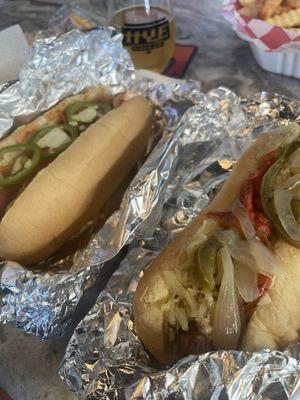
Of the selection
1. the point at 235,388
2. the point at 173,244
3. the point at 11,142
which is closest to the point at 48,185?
the point at 11,142

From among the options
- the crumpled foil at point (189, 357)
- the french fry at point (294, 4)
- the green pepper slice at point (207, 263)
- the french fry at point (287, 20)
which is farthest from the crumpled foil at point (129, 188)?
the french fry at point (294, 4)

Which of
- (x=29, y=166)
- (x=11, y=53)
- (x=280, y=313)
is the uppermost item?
(x=11, y=53)

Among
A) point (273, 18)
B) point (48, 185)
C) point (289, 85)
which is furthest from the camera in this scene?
point (289, 85)

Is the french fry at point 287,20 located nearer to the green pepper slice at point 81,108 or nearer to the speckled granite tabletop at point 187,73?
the speckled granite tabletop at point 187,73

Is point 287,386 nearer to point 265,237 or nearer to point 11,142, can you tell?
point 265,237

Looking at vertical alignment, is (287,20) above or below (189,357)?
above

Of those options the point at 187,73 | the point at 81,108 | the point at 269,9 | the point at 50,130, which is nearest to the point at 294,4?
the point at 269,9

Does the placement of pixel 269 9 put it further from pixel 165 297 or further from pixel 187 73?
pixel 165 297
